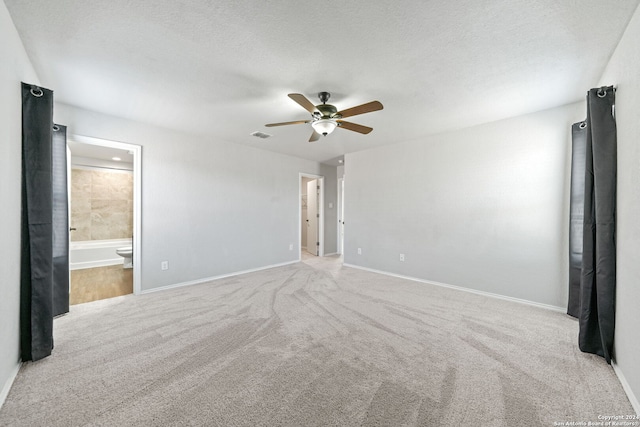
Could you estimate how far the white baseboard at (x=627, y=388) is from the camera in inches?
56.7

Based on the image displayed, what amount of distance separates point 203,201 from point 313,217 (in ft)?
10.5

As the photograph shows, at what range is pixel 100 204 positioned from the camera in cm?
586

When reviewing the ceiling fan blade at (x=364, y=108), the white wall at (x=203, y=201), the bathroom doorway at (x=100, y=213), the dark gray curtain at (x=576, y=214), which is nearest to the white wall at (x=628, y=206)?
the dark gray curtain at (x=576, y=214)

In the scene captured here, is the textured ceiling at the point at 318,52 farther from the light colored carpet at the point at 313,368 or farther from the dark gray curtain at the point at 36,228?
the light colored carpet at the point at 313,368

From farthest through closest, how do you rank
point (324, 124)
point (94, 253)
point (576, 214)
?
point (94, 253) → point (576, 214) → point (324, 124)

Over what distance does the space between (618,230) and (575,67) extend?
140 centimetres

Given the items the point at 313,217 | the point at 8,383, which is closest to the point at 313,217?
the point at 313,217

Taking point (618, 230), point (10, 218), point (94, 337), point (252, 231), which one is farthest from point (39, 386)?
point (618, 230)

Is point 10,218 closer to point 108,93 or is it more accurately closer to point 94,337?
point 94,337

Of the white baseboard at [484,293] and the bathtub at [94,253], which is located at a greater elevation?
the bathtub at [94,253]

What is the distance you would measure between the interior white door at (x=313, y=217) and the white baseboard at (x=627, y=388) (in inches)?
203

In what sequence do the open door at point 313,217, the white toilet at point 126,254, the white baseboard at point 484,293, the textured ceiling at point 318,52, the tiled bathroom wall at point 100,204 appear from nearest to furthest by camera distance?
the textured ceiling at point 318,52, the white baseboard at point 484,293, the white toilet at point 126,254, the tiled bathroom wall at point 100,204, the open door at point 313,217

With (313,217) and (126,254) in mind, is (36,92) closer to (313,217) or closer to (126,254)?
(126,254)

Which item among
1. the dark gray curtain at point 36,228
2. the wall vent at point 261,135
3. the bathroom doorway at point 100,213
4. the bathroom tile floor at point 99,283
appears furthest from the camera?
the bathroom doorway at point 100,213
